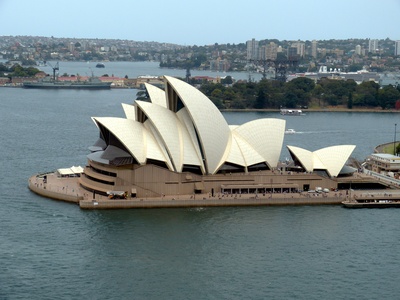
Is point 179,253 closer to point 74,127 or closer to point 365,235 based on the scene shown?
point 365,235

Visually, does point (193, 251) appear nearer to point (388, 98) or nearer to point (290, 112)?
point (290, 112)

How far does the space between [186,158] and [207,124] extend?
4.25ft

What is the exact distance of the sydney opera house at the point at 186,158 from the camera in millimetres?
24656

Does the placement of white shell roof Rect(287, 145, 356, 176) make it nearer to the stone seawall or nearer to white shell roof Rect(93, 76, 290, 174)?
white shell roof Rect(93, 76, 290, 174)

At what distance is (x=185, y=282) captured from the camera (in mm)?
17125

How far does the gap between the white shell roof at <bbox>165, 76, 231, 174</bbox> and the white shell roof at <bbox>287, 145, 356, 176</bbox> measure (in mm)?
2814

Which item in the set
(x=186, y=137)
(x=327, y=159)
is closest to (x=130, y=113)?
(x=186, y=137)

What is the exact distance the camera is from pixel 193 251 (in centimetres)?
1936

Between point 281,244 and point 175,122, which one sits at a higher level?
point 175,122

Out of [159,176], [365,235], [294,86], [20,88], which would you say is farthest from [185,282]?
[20,88]

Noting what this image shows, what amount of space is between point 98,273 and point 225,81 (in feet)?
204

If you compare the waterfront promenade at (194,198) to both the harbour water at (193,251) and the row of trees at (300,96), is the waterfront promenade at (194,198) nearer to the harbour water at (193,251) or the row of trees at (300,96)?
the harbour water at (193,251)

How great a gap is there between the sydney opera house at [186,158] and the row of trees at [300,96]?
102ft

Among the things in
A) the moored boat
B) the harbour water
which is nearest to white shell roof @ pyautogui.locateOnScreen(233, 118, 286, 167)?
the harbour water
